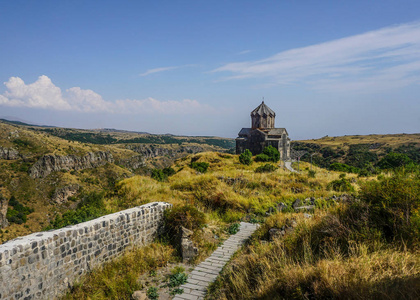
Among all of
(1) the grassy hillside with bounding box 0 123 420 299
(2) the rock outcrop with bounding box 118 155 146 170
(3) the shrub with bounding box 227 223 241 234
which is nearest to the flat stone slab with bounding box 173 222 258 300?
(3) the shrub with bounding box 227 223 241 234

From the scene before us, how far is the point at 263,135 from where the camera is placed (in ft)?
128

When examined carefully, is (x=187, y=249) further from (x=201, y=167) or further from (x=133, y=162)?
(x=133, y=162)

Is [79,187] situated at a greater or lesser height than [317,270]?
lesser

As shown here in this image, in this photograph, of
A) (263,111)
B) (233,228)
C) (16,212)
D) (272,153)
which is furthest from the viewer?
(16,212)

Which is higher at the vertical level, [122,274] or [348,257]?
[348,257]

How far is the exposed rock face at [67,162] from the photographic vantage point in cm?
8388

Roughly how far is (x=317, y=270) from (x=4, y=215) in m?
80.3

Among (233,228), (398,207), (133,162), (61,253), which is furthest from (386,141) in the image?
(133,162)

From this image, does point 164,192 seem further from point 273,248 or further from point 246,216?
point 273,248

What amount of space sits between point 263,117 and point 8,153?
91.2m

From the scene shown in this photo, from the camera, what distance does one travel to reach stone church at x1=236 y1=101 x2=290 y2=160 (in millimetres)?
38938

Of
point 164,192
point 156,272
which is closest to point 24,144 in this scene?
point 164,192

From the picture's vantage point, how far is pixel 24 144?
9369 centimetres

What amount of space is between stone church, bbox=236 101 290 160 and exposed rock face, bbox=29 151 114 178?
75.8m
